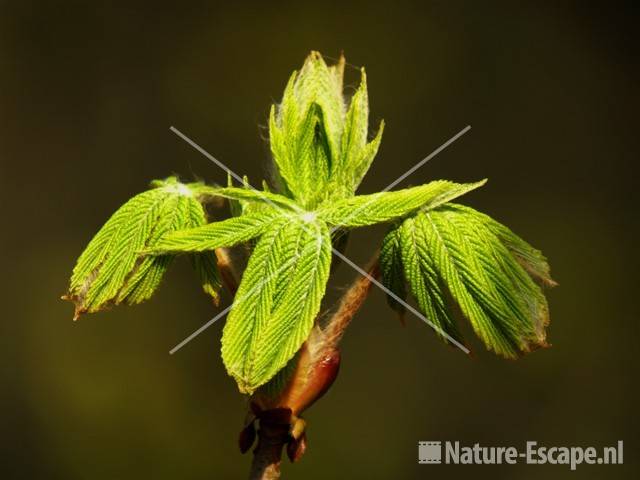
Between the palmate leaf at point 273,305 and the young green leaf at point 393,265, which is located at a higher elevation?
the young green leaf at point 393,265

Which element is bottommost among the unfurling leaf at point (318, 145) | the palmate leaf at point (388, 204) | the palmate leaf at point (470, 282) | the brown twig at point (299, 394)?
the brown twig at point (299, 394)

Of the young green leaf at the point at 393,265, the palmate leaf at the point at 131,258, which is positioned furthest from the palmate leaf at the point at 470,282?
the palmate leaf at the point at 131,258

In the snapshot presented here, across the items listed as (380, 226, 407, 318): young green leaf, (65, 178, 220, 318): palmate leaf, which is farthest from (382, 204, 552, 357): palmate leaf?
(65, 178, 220, 318): palmate leaf

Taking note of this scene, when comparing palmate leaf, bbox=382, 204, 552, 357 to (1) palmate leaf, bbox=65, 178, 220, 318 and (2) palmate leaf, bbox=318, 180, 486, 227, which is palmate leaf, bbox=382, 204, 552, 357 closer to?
(2) palmate leaf, bbox=318, 180, 486, 227

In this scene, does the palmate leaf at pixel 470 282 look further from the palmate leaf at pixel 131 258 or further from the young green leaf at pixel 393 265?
the palmate leaf at pixel 131 258

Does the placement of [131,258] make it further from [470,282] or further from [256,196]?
[470,282]
